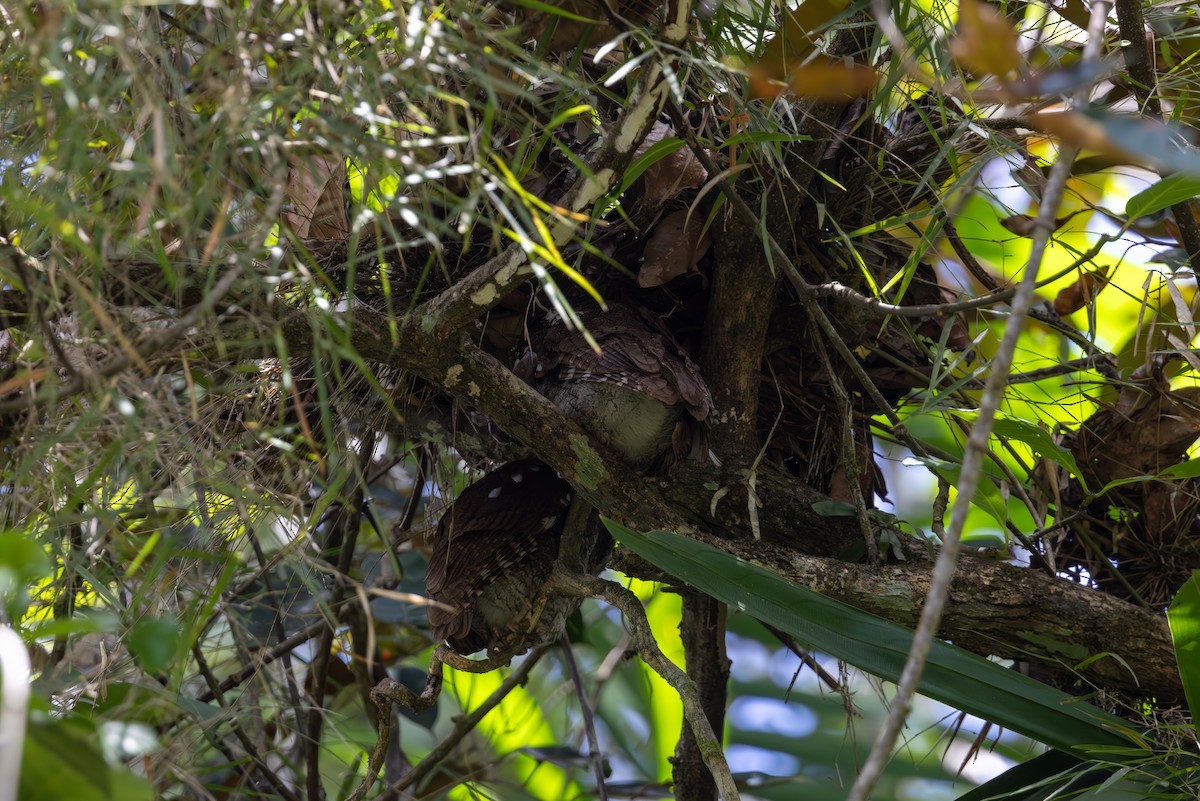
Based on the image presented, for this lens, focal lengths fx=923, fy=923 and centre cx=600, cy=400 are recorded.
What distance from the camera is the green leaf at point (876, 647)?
739mm

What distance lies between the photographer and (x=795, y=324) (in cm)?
92

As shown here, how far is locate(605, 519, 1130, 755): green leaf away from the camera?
29.1 inches

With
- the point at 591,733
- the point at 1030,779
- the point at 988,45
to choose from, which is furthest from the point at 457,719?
the point at 988,45

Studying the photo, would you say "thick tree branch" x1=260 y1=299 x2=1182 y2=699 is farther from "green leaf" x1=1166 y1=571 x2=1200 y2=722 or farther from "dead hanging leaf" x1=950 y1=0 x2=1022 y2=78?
"dead hanging leaf" x1=950 y1=0 x2=1022 y2=78

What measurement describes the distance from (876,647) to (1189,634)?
0.84ft

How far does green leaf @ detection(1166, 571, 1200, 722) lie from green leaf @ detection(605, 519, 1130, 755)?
6 centimetres

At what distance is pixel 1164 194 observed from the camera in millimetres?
734

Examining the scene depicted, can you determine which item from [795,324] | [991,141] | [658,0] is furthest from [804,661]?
[658,0]

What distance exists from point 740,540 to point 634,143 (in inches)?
15.2

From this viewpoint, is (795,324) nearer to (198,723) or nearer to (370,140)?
(370,140)

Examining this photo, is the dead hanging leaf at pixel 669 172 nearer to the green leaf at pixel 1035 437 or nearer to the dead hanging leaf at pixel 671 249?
the dead hanging leaf at pixel 671 249

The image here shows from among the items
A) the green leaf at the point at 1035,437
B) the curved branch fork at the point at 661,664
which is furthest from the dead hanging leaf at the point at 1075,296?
the curved branch fork at the point at 661,664

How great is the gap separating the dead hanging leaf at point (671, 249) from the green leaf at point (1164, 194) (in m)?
0.34

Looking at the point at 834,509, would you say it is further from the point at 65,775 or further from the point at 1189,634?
the point at 65,775
